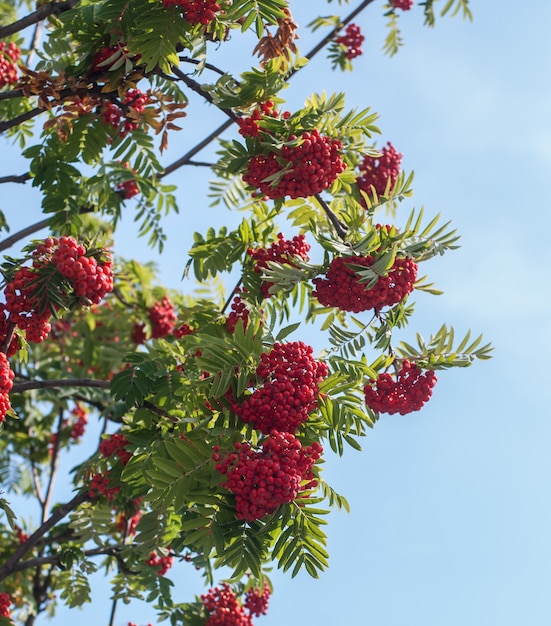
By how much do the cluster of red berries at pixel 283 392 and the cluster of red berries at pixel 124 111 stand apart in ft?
6.67

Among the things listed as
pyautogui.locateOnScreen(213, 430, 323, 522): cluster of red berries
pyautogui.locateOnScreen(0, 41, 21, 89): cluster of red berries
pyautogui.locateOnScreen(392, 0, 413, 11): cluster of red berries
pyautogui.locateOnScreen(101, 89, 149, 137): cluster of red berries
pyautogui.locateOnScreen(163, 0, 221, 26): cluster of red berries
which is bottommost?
pyautogui.locateOnScreen(213, 430, 323, 522): cluster of red berries

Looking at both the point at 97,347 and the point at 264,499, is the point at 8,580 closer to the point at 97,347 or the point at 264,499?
the point at 97,347

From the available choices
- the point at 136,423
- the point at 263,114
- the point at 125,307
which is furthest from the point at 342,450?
the point at 125,307

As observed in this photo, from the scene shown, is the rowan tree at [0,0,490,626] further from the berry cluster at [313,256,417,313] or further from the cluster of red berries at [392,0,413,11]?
the cluster of red berries at [392,0,413,11]

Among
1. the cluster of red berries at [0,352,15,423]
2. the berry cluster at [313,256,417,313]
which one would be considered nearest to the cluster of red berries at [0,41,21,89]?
the cluster of red berries at [0,352,15,423]

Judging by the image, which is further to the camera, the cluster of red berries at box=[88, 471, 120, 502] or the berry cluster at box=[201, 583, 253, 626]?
the berry cluster at box=[201, 583, 253, 626]

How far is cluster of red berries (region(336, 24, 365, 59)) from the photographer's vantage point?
25.5ft

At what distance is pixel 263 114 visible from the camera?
4637mm

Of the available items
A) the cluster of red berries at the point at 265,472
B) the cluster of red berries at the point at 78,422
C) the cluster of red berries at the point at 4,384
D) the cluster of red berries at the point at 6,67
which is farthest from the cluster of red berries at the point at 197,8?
the cluster of red berries at the point at 78,422

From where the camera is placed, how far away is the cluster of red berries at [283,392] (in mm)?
3773

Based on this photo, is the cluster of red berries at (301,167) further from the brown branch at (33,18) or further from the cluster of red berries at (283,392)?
the brown branch at (33,18)

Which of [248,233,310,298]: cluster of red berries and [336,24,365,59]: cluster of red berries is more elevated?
[336,24,365,59]: cluster of red berries

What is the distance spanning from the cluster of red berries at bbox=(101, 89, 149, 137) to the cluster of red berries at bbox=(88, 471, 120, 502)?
2.34m

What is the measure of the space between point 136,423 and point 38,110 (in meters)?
1.98
